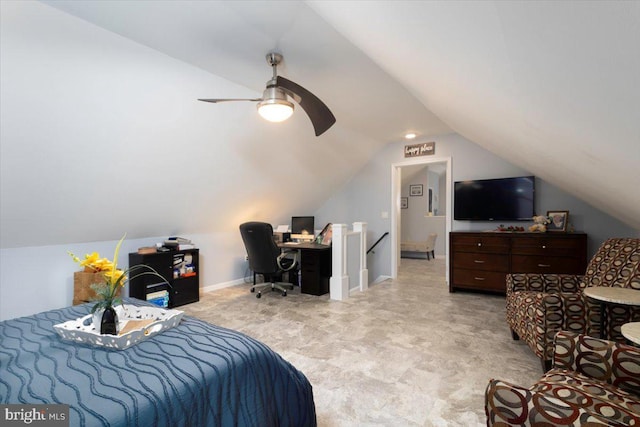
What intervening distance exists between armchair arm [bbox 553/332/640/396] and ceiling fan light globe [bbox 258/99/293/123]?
219cm

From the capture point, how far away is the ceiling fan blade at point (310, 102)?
7.16 ft

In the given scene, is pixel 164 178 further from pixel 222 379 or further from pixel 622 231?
pixel 622 231

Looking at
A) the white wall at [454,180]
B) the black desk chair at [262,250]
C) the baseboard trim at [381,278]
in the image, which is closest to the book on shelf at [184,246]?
the black desk chair at [262,250]

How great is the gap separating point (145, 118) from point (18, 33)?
0.95 m

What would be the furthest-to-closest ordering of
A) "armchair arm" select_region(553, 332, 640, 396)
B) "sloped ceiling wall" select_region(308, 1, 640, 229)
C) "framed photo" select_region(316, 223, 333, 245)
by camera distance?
1. "framed photo" select_region(316, 223, 333, 245)
2. "armchair arm" select_region(553, 332, 640, 396)
3. "sloped ceiling wall" select_region(308, 1, 640, 229)

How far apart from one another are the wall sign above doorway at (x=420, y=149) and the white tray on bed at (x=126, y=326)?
4.69 m

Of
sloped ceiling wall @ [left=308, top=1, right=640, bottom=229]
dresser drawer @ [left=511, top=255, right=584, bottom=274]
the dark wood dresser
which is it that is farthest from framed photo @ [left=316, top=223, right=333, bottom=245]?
sloped ceiling wall @ [left=308, top=1, right=640, bottom=229]

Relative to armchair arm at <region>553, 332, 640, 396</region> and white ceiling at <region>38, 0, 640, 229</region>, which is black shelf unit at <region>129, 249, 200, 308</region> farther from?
armchair arm at <region>553, 332, 640, 396</region>

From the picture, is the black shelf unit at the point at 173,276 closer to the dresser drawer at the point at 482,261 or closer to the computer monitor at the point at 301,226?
the computer monitor at the point at 301,226

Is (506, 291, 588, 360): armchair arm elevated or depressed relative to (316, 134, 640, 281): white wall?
depressed

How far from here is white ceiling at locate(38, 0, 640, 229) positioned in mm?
814

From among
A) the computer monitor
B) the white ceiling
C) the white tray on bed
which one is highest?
the white ceiling

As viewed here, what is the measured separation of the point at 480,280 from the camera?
427cm

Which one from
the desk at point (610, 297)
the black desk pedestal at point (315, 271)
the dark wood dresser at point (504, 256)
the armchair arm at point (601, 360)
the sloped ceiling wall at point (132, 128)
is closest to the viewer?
the armchair arm at point (601, 360)
